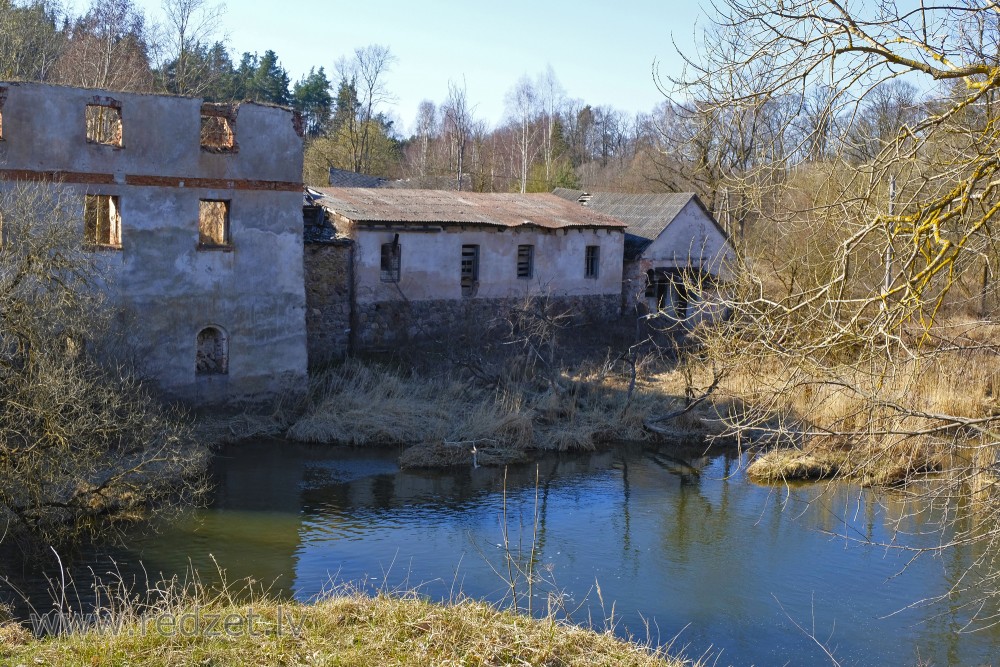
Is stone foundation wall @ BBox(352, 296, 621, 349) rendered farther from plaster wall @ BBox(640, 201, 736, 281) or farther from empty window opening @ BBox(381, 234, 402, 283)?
plaster wall @ BBox(640, 201, 736, 281)

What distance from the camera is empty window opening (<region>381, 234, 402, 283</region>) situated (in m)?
23.5

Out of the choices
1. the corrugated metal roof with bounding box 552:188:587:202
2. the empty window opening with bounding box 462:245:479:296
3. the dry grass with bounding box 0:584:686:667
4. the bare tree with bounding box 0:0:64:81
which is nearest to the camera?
the dry grass with bounding box 0:584:686:667

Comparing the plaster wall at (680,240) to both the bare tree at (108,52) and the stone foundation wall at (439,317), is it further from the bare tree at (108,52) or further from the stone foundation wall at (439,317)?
the bare tree at (108,52)

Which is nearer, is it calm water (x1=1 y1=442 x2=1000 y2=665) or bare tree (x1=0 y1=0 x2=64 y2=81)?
calm water (x1=1 y1=442 x2=1000 y2=665)

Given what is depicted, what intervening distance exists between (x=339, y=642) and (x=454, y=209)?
19.7 metres

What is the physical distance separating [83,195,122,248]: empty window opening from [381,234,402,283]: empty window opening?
6.74m

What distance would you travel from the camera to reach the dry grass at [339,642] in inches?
252

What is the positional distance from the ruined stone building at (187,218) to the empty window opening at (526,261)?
8002 mm

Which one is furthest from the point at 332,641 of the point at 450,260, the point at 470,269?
the point at 470,269

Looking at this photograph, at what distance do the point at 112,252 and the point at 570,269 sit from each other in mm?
13394

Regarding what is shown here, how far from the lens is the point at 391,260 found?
23.7 metres

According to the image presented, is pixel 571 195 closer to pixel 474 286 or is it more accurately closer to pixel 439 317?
pixel 474 286

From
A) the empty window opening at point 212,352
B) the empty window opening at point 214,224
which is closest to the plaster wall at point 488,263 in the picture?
the empty window opening at point 214,224

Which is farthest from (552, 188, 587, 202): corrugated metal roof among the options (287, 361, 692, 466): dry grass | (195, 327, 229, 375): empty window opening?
(195, 327, 229, 375): empty window opening
